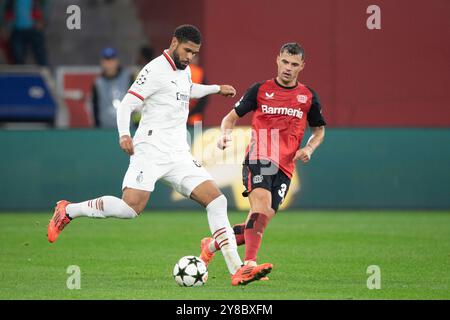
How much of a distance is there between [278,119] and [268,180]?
60 cm

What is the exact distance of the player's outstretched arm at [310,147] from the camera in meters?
10.7

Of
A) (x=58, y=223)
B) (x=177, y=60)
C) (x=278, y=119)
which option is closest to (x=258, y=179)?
(x=278, y=119)

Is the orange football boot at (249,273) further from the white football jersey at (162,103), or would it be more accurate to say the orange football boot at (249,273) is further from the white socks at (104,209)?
the white football jersey at (162,103)

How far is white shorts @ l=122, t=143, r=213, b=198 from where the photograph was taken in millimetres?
10172

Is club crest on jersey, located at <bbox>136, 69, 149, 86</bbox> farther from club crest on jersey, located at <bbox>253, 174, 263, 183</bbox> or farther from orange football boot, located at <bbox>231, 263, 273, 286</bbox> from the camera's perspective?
orange football boot, located at <bbox>231, 263, 273, 286</bbox>

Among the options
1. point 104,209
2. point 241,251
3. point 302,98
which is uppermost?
point 302,98

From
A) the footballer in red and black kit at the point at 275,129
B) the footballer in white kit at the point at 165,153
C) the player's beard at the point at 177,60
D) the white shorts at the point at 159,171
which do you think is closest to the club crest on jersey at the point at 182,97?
the footballer in white kit at the point at 165,153

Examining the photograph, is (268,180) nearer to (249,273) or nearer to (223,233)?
(223,233)

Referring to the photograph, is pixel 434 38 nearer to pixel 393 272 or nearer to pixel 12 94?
pixel 12 94

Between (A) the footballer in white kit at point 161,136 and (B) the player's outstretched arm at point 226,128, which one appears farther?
(B) the player's outstretched arm at point 226,128

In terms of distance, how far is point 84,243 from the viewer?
13906mm

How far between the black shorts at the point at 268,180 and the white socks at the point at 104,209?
4.28ft

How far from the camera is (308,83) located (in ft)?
69.6

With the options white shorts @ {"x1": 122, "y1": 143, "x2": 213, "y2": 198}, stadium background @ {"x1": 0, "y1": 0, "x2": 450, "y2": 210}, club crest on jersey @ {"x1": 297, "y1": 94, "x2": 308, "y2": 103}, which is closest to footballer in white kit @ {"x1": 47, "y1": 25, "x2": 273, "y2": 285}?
white shorts @ {"x1": 122, "y1": 143, "x2": 213, "y2": 198}
